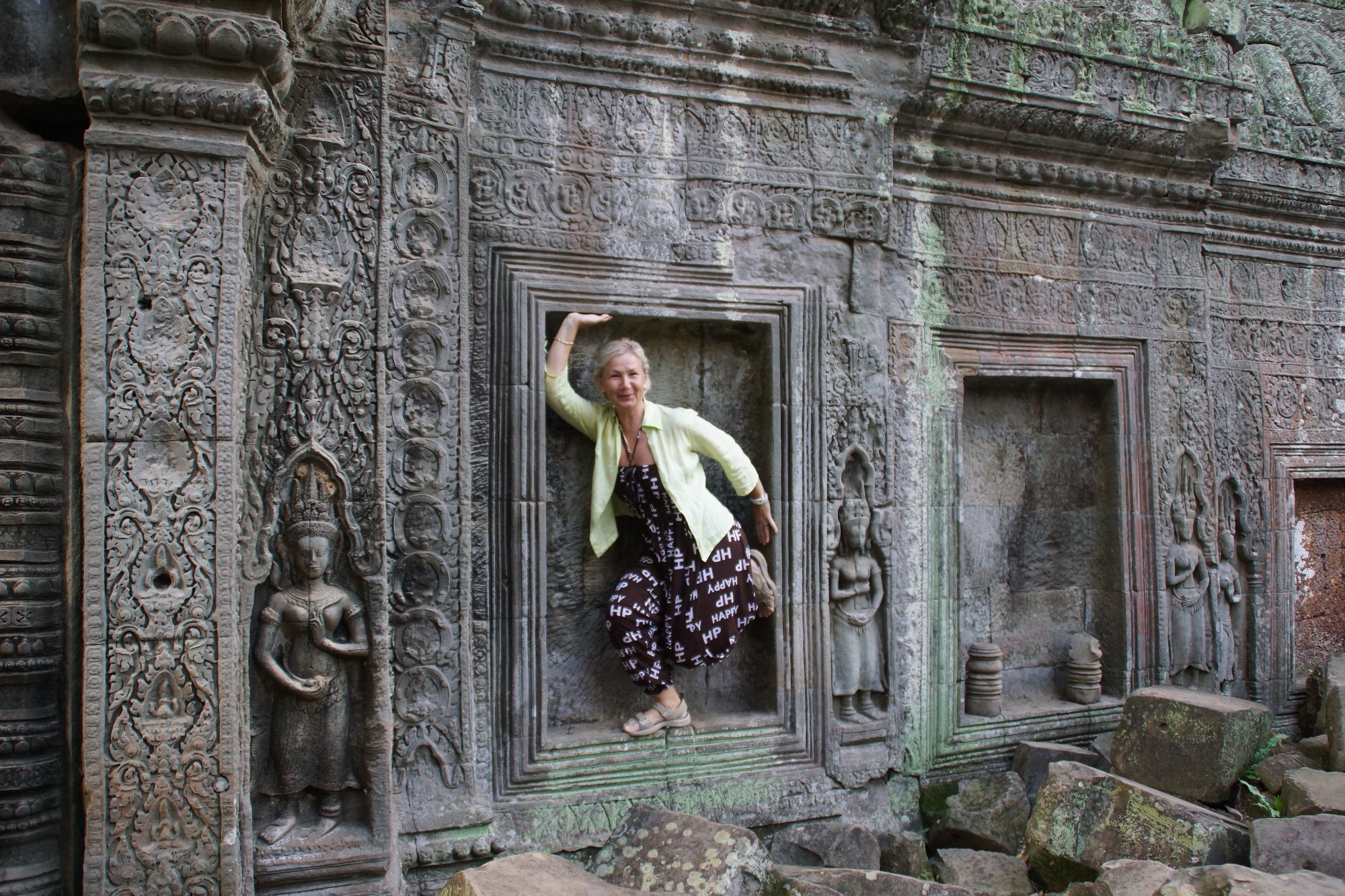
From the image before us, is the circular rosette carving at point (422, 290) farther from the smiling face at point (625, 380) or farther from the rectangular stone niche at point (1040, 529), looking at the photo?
the rectangular stone niche at point (1040, 529)

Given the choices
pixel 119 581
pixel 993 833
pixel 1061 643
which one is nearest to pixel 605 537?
pixel 119 581

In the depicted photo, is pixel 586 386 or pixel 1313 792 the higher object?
pixel 586 386

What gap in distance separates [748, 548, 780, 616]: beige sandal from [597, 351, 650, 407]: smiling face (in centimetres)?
95

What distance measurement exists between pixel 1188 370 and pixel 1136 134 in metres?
1.49

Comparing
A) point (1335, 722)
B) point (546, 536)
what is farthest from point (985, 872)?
point (546, 536)

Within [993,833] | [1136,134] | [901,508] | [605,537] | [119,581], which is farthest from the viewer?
[1136,134]

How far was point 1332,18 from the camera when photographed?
691 cm

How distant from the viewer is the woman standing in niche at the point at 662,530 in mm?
4047

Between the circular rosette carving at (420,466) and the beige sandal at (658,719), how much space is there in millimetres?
1431

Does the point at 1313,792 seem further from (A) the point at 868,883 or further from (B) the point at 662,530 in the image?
(B) the point at 662,530

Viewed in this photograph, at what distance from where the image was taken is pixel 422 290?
3.62 metres

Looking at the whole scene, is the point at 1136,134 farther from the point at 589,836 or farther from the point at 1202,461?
the point at 589,836

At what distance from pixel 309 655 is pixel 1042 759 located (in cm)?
379

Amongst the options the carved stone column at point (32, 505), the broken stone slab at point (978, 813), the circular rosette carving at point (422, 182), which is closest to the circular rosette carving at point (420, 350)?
the circular rosette carving at point (422, 182)
